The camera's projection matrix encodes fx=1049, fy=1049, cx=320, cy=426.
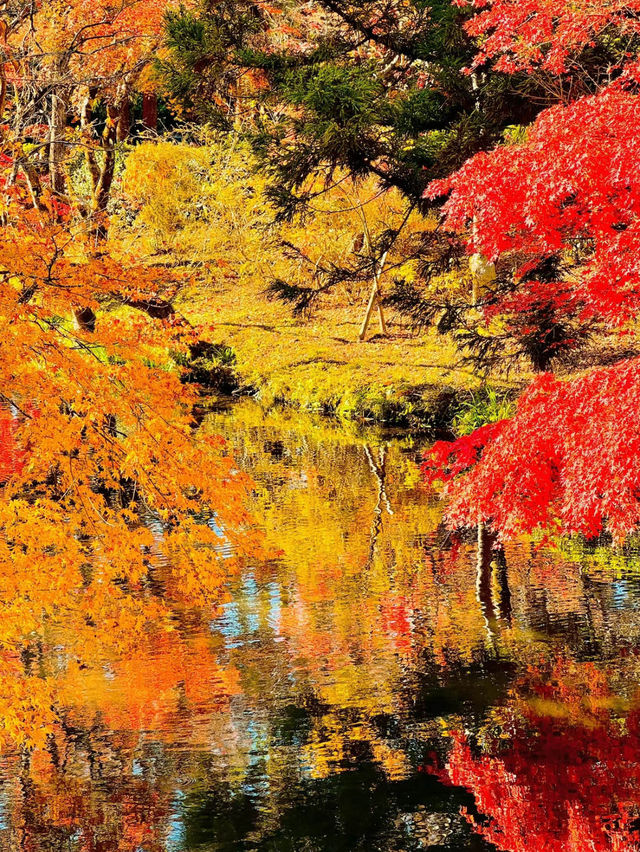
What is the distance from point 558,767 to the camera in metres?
6.42

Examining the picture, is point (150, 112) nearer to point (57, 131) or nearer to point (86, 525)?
point (57, 131)

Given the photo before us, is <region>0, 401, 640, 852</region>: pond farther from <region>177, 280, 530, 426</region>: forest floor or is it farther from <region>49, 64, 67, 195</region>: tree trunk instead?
<region>49, 64, 67, 195</region>: tree trunk

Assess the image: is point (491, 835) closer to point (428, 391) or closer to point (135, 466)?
point (135, 466)

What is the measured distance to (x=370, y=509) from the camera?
42.3 feet

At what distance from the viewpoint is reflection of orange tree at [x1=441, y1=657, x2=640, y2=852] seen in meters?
5.79

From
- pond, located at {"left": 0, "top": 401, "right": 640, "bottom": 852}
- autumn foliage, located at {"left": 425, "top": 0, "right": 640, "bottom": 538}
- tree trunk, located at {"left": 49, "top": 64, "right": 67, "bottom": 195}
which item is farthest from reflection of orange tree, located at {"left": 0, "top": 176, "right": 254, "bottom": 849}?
tree trunk, located at {"left": 49, "top": 64, "right": 67, "bottom": 195}

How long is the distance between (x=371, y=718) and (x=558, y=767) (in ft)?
4.37

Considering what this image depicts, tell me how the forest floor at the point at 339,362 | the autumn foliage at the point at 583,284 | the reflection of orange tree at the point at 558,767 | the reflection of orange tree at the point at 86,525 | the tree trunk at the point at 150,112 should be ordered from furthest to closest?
the tree trunk at the point at 150,112 < the forest floor at the point at 339,362 < the autumn foliage at the point at 583,284 < the reflection of orange tree at the point at 86,525 < the reflection of orange tree at the point at 558,767

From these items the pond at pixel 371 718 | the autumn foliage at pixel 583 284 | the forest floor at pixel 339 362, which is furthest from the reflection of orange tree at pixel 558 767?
the forest floor at pixel 339 362

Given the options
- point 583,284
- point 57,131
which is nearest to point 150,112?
point 57,131

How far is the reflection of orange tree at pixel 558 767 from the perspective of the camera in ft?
19.0

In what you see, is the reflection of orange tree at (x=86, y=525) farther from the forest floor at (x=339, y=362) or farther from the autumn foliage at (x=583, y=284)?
the forest floor at (x=339, y=362)

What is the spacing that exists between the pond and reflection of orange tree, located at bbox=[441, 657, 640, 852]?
0.6 inches

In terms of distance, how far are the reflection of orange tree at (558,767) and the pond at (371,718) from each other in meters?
0.01
